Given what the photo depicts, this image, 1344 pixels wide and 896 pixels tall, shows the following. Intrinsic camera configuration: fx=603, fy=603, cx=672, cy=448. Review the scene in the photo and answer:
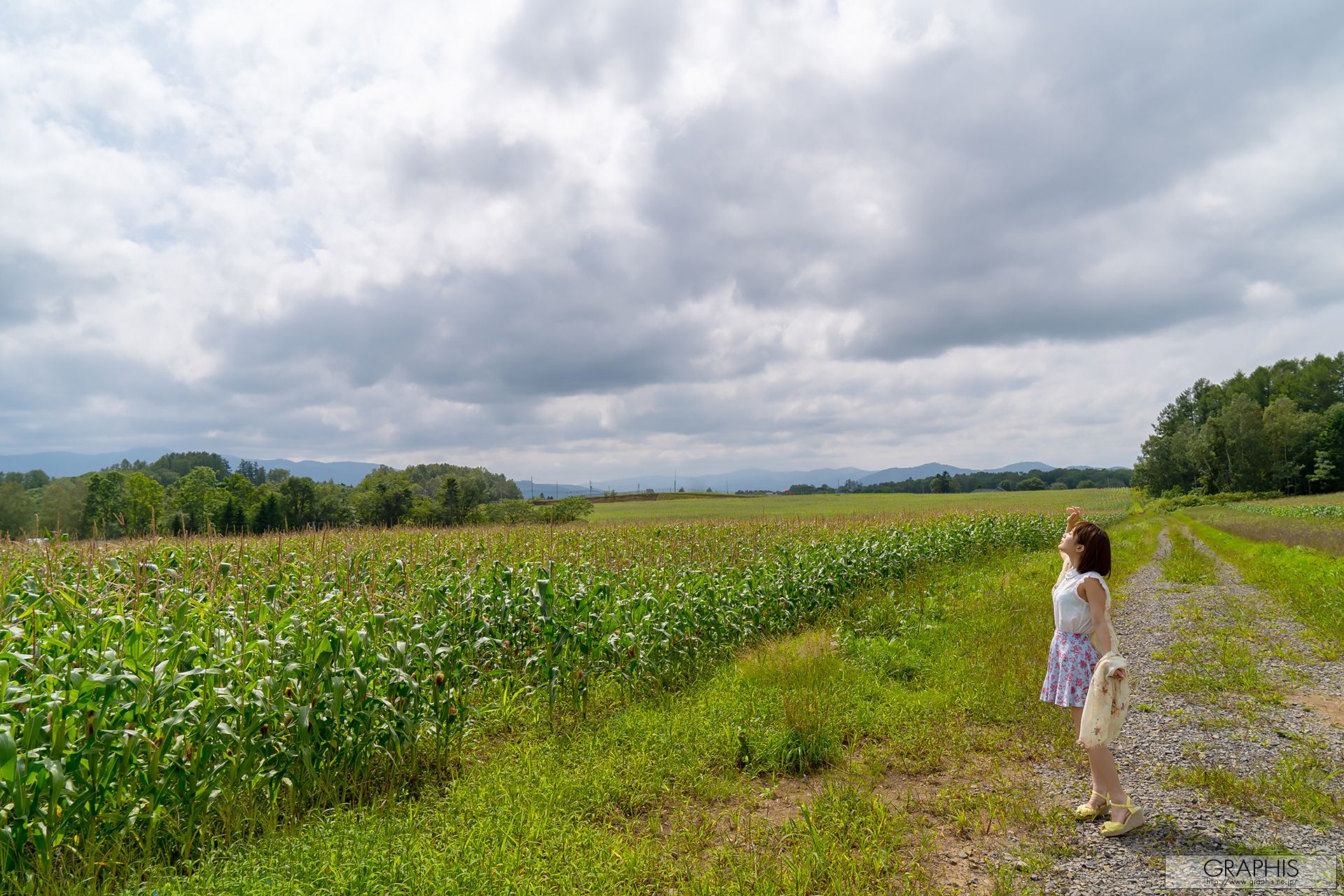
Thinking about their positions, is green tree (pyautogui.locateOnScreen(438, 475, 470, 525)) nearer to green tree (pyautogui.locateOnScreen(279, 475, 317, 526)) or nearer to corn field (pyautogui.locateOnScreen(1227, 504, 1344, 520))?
green tree (pyautogui.locateOnScreen(279, 475, 317, 526))

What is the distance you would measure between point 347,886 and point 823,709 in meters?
4.83

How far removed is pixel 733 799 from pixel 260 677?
4.10 metres

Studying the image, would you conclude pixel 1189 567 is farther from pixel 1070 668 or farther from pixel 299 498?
pixel 299 498

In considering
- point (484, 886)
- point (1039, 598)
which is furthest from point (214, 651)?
point (1039, 598)

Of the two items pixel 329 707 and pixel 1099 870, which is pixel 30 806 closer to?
pixel 329 707

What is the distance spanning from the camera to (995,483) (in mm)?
157750

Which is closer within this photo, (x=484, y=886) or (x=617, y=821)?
(x=484, y=886)

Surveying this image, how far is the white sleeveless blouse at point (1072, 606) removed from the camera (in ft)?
15.6

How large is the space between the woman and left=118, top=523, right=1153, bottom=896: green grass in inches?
14.6

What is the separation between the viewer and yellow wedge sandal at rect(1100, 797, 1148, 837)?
14.1 ft

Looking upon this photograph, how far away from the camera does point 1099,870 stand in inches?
153

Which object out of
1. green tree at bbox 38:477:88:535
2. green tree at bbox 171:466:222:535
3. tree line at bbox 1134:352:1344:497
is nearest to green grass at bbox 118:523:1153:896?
green tree at bbox 171:466:222:535

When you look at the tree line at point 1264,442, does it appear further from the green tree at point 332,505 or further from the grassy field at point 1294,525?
the green tree at point 332,505

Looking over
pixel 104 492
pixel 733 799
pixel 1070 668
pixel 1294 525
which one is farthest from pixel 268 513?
pixel 1294 525
